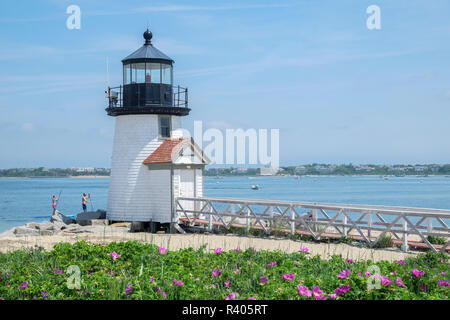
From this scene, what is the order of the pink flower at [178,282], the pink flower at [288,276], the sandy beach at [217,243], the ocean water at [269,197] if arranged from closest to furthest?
the pink flower at [178,282]
the pink flower at [288,276]
the sandy beach at [217,243]
the ocean water at [269,197]

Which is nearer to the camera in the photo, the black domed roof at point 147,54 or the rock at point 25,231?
the rock at point 25,231

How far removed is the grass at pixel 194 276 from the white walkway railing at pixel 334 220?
3.51 metres

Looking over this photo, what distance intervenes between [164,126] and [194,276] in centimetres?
1432

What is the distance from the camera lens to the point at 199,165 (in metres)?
21.9

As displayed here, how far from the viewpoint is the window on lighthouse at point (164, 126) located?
2206cm

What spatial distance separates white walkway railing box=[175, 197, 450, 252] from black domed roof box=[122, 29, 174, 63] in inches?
233

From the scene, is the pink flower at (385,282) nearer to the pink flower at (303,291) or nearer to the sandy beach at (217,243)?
the pink flower at (303,291)

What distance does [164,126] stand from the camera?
872 inches

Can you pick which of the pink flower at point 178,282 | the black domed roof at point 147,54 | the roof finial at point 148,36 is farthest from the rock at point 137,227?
the pink flower at point 178,282

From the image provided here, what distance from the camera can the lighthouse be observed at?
21.4 m

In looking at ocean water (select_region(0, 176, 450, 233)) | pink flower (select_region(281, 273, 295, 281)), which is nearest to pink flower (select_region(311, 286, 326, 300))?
pink flower (select_region(281, 273, 295, 281))

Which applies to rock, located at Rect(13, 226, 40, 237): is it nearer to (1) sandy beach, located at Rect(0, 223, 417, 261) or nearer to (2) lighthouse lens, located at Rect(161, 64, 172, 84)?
(1) sandy beach, located at Rect(0, 223, 417, 261)

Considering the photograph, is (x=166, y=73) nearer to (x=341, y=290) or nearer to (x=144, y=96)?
(x=144, y=96)
